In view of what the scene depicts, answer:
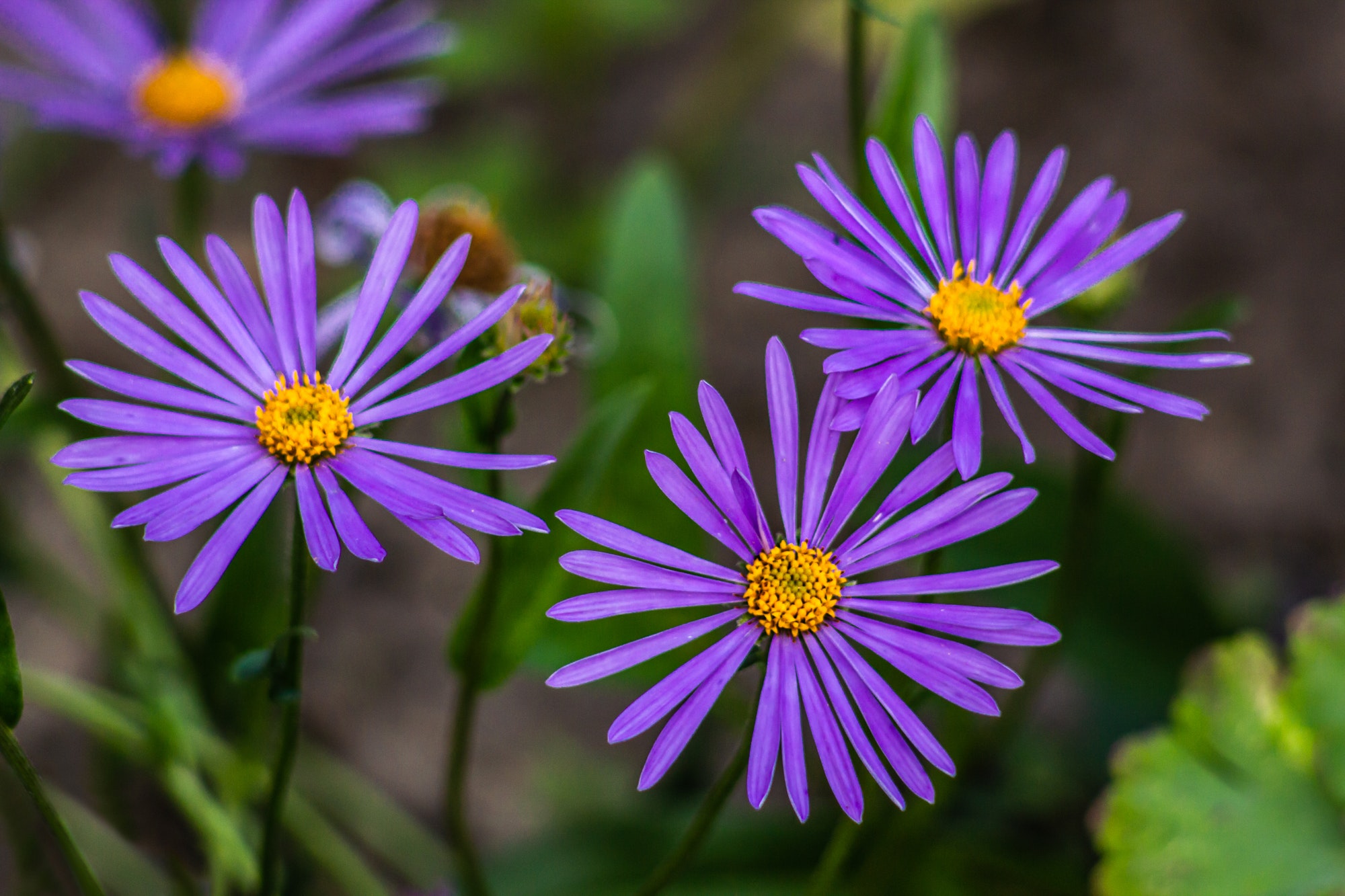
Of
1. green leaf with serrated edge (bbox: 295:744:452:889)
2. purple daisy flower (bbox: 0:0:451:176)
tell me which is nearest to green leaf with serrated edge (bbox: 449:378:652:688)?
purple daisy flower (bbox: 0:0:451:176)

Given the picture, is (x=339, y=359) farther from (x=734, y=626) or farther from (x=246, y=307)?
(x=734, y=626)

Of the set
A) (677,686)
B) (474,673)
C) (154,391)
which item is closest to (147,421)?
(154,391)

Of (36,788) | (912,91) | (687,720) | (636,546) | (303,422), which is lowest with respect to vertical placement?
(36,788)

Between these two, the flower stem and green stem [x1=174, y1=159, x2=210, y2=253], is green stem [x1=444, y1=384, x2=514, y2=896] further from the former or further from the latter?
green stem [x1=174, y1=159, x2=210, y2=253]

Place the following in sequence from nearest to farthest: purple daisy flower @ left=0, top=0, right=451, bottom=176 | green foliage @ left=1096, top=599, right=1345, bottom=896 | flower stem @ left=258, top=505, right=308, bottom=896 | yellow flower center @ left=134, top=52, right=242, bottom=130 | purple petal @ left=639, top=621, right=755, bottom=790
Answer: purple petal @ left=639, top=621, right=755, bottom=790
flower stem @ left=258, top=505, right=308, bottom=896
green foliage @ left=1096, top=599, right=1345, bottom=896
purple daisy flower @ left=0, top=0, right=451, bottom=176
yellow flower center @ left=134, top=52, right=242, bottom=130

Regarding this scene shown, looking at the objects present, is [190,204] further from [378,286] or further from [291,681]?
[291,681]

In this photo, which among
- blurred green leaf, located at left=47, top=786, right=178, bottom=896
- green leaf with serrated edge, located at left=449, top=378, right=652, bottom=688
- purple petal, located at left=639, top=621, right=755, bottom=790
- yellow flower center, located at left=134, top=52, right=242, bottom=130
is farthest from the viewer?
yellow flower center, located at left=134, top=52, right=242, bottom=130
